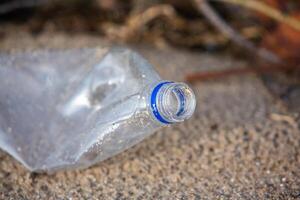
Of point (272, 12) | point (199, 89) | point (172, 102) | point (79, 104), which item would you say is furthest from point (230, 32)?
point (172, 102)

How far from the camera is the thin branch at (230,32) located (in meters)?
1.45

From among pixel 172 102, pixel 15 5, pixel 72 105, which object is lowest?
pixel 15 5

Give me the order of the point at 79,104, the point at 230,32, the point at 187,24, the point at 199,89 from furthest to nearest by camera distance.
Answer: the point at 187,24 → the point at 230,32 → the point at 199,89 → the point at 79,104

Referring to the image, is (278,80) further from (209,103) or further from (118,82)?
(118,82)

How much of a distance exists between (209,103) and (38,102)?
44 cm

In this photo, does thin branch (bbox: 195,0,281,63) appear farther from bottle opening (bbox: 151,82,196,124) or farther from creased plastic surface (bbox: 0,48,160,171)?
bottle opening (bbox: 151,82,196,124)

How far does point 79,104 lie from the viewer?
1069 millimetres

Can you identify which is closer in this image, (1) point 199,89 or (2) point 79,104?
→ (2) point 79,104

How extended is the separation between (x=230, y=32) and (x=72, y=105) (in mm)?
641

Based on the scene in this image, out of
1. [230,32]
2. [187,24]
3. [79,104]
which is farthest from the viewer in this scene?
Result: [187,24]

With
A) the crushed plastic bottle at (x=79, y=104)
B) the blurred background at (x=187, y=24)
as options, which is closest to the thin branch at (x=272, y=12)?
the blurred background at (x=187, y=24)

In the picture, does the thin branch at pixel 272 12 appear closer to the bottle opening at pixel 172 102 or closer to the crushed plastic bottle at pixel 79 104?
the crushed plastic bottle at pixel 79 104

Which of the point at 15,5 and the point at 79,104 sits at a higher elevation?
the point at 79,104

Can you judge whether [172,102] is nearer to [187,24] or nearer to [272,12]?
[272,12]
